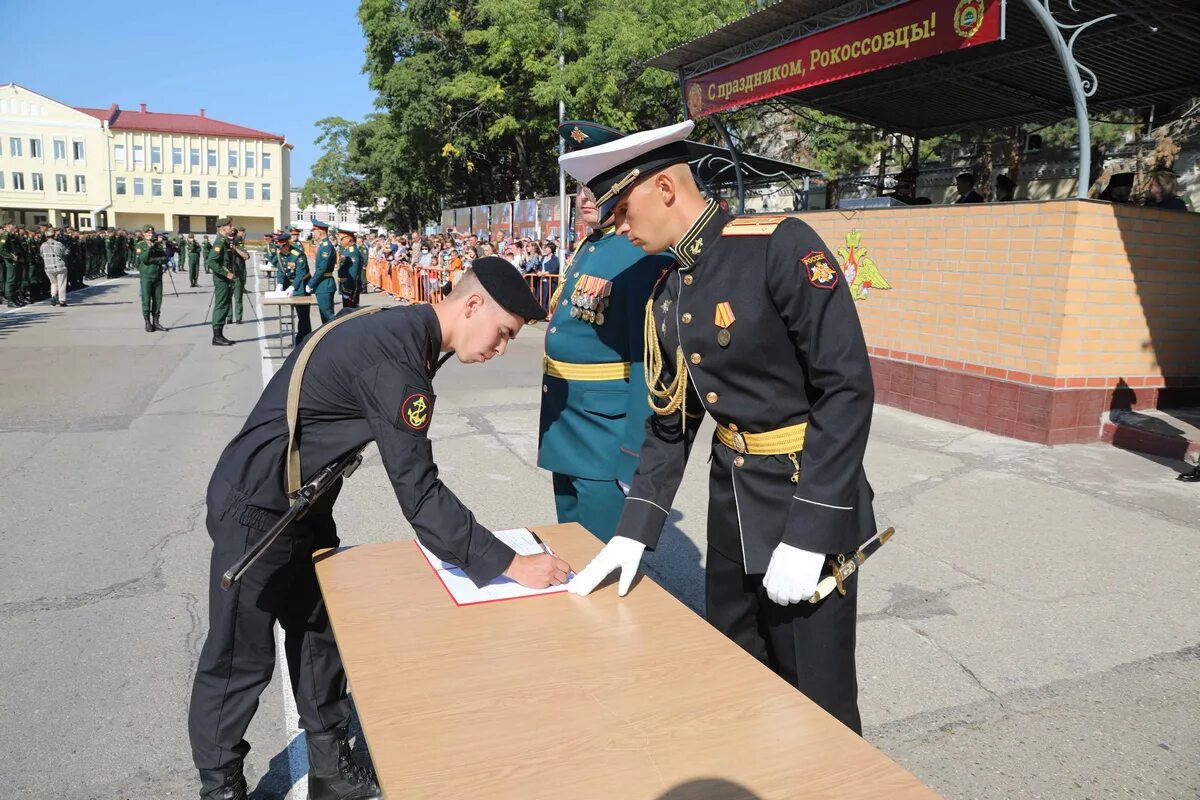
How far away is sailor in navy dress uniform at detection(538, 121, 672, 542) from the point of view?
302 centimetres

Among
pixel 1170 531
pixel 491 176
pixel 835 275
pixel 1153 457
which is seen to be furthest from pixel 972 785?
pixel 491 176

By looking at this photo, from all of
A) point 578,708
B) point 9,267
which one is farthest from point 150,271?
point 578,708

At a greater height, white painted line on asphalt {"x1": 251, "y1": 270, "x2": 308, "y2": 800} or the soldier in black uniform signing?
the soldier in black uniform signing

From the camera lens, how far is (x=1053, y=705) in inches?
123

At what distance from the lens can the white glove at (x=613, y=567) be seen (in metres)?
2.01

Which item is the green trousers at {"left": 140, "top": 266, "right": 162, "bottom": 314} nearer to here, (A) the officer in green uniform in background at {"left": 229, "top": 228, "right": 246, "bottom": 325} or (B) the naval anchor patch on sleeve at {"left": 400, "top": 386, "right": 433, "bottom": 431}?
(A) the officer in green uniform in background at {"left": 229, "top": 228, "right": 246, "bottom": 325}

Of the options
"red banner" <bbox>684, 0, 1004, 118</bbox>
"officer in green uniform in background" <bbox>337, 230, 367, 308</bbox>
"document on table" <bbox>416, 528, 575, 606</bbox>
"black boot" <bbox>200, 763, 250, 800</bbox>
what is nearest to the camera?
"document on table" <bbox>416, 528, 575, 606</bbox>

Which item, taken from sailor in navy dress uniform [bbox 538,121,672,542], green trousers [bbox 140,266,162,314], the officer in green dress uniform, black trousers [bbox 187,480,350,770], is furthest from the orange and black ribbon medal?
green trousers [bbox 140,266,162,314]

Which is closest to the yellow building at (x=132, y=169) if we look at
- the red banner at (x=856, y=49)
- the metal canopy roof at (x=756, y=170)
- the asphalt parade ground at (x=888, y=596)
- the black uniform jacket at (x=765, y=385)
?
the metal canopy roof at (x=756, y=170)

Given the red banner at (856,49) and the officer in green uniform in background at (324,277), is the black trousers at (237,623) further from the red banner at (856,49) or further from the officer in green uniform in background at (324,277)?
the officer in green uniform in background at (324,277)

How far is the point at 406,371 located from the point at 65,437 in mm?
6731

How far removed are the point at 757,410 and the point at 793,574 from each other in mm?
417

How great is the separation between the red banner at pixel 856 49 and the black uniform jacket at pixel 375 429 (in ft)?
26.3

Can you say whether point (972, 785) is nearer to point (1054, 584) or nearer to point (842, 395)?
point (842, 395)
